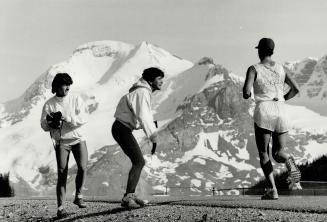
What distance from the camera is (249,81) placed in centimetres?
1235

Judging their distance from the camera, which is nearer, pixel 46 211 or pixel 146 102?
pixel 146 102

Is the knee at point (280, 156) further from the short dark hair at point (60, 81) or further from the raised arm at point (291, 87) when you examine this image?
the short dark hair at point (60, 81)

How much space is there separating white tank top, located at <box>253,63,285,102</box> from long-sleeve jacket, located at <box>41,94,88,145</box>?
338 cm

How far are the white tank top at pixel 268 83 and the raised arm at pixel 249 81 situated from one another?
0.08m

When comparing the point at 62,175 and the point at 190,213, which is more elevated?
the point at 62,175

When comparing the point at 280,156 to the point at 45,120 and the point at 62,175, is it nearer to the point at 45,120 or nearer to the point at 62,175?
the point at 62,175

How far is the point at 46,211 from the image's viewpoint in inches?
557

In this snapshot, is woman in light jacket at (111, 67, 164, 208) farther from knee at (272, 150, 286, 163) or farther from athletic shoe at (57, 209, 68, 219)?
knee at (272, 150, 286, 163)

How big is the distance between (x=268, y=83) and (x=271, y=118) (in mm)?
701

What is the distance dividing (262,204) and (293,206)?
0.61m

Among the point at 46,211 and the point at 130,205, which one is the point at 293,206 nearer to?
the point at 130,205

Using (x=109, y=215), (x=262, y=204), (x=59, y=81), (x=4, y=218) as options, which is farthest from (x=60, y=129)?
(x=262, y=204)

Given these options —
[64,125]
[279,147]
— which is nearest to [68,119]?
[64,125]

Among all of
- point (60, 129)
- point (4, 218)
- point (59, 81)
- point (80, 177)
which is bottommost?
point (4, 218)
